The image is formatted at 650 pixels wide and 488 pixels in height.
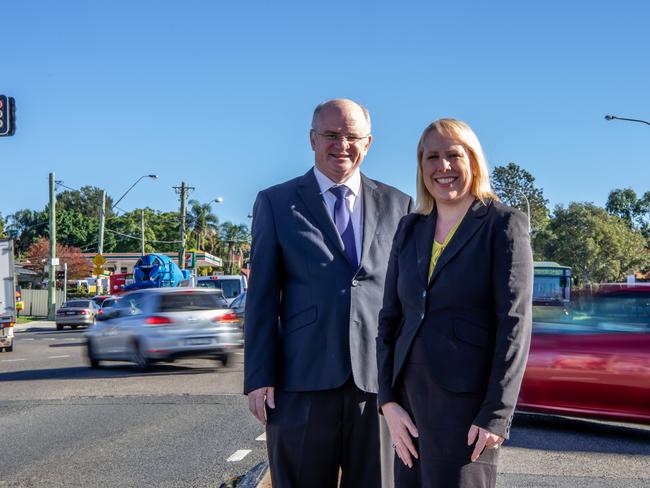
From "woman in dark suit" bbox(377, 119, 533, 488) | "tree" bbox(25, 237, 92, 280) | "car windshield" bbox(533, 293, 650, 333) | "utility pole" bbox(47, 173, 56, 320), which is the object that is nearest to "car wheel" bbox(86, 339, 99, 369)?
"car windshield" bbox(533, 293, 650, 333)

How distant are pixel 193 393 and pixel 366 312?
27.4 feet

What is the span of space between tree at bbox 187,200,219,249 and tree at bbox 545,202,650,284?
1866 inches

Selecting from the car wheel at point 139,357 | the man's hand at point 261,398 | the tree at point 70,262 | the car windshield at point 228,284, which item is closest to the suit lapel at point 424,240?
the man's hand at point 261,398

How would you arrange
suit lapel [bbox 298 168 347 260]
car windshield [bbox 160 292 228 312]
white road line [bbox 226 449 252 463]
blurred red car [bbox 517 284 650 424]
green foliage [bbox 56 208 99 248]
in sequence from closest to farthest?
suit lapel [bbox 298 168 347 260] → white road line [bbox 226 449 252 463] → blurred red car [bbox 517 284 650 424] → car windshield [bbox 160 292 228 312] → green foliage [bbox 56 208 99 248]

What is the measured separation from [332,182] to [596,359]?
499 centimetres

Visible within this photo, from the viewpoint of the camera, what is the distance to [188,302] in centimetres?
1480

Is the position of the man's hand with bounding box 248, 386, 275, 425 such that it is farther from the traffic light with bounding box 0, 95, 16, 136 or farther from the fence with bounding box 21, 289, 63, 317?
the fence with bounding box 21, 289, 63, 317

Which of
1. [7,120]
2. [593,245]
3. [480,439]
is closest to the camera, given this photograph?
[480,439]

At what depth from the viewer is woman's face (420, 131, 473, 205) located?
2.70 meters

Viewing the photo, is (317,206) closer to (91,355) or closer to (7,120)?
(91,355)

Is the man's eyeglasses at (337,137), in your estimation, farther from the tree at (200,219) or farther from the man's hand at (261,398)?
the tree at (200,219)

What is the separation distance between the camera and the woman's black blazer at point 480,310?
2.43 metres

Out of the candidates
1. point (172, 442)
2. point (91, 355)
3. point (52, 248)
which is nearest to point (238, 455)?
point (172, 442)

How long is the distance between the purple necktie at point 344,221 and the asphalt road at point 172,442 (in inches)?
121
